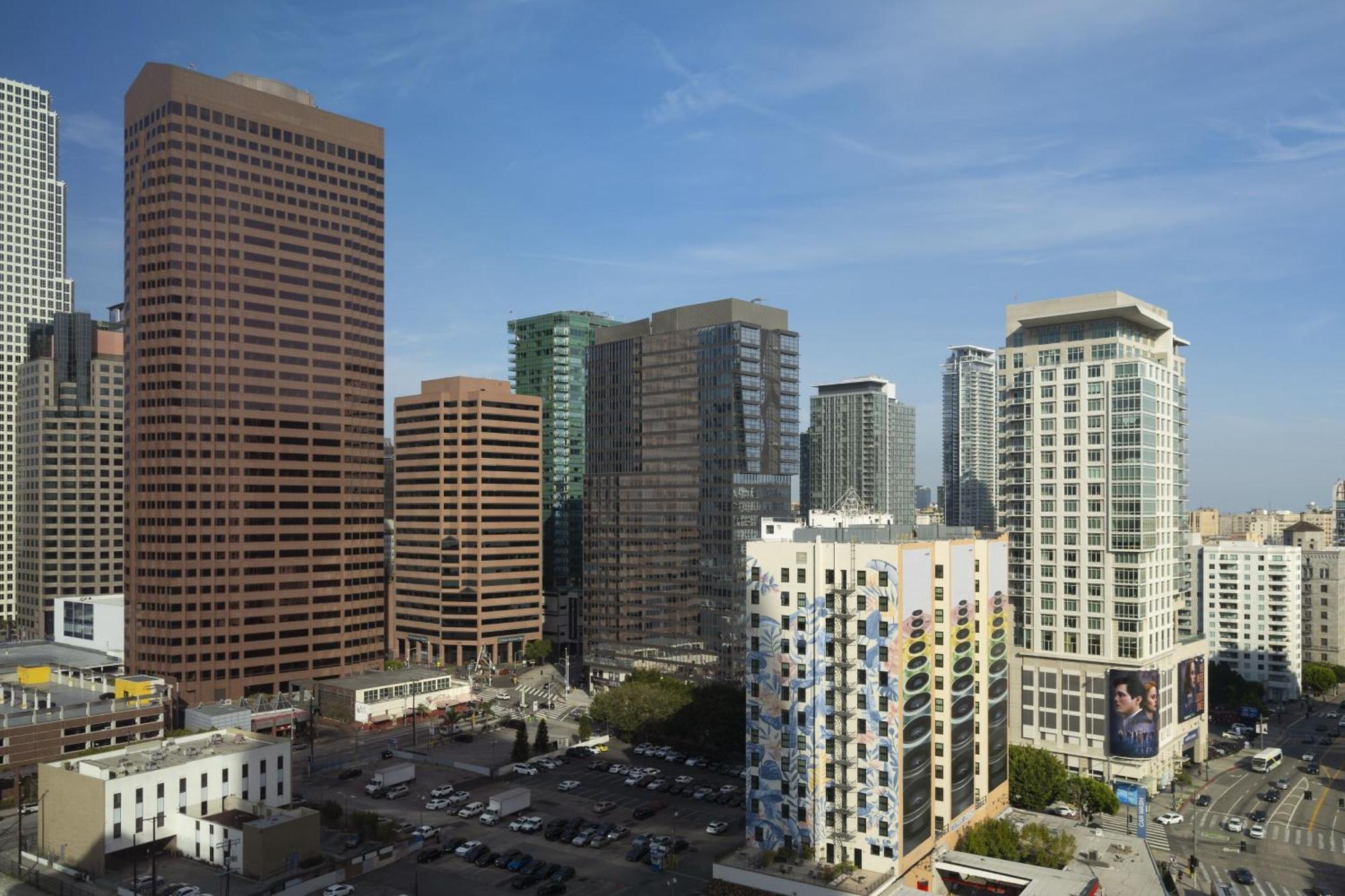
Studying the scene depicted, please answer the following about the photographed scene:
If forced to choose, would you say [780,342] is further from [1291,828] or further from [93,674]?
[93,674]

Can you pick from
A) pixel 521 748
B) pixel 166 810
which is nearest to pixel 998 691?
pixel 521 748

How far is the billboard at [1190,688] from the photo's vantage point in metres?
142

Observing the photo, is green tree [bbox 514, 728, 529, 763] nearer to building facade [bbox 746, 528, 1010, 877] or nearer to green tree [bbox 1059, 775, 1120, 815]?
building facade [bbox 746, 528, 1010, 877]

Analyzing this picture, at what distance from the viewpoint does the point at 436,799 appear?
404 ft

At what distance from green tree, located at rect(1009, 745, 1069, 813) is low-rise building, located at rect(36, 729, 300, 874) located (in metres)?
81.9

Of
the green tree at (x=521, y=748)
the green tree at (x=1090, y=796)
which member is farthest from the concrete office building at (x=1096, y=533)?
the green tree at (x=521, y=748)

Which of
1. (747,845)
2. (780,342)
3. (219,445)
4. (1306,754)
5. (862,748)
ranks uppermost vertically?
(780,342)

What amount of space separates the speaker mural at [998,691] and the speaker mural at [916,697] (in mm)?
17328

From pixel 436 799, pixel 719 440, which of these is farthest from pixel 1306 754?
pixel 436 799

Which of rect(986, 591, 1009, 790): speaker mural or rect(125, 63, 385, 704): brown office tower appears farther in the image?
rect(125, 63, 385, 704): brown office tower

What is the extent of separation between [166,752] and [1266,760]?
155907 millimetres

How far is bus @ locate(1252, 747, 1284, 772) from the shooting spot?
150 m

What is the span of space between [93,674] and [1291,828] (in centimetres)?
17354

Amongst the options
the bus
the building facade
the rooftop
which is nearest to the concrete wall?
the rooftop
